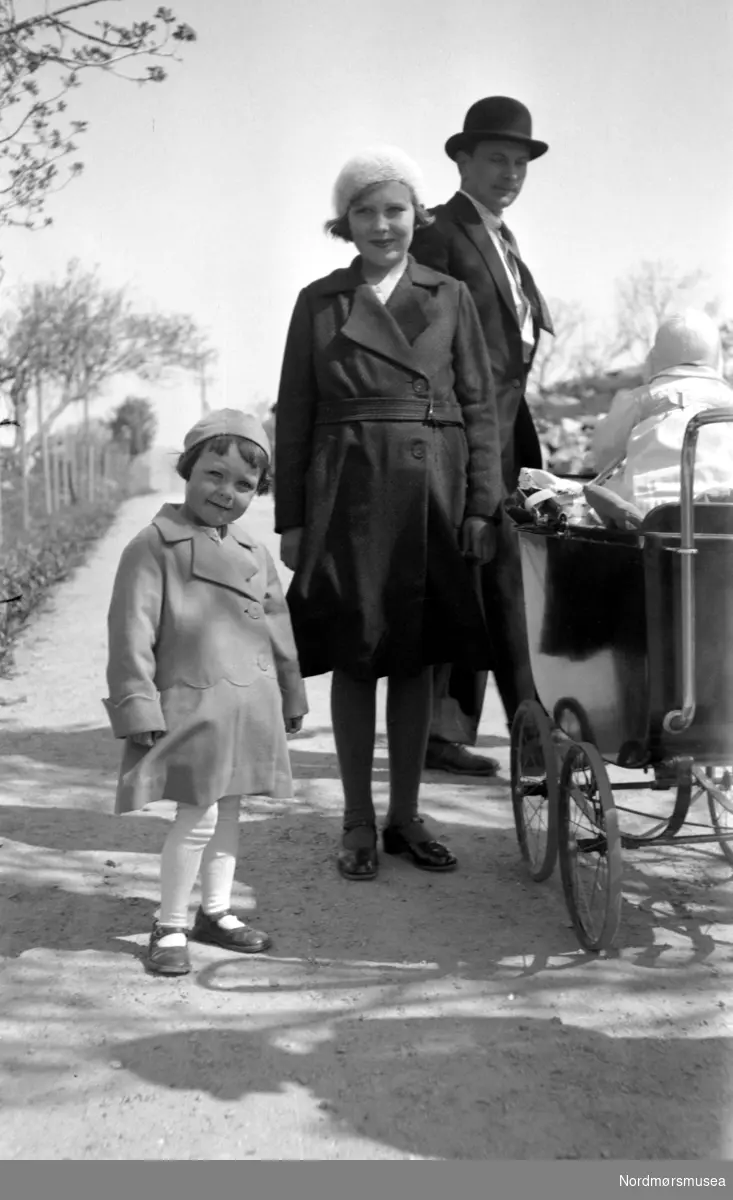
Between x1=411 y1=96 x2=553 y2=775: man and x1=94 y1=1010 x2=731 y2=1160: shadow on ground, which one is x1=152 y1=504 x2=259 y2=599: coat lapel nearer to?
x1=94 y1=1010 x2=731 y2=1160: shadow on ground

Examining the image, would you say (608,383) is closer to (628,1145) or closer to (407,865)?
(407,865)

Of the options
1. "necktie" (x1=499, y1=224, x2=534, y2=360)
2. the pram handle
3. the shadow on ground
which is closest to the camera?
the shadow on ground

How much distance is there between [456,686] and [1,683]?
3.05 metres

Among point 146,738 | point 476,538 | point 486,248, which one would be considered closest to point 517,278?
point 486,248

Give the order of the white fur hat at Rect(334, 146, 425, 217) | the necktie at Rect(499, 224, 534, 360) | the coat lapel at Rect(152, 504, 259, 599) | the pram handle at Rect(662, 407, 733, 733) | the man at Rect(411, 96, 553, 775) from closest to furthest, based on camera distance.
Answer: the pram handle at Rect(662, 407, 733, 733) < the coat lapel at Rect(152, 504, 259, 599) < the white fur hat at Rect(334, 146, 425, 217) < the man at Rect(411, 96, 553, 775) < the necktie at Rect(499, 224, 534, 360)

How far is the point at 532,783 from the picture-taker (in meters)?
3.84

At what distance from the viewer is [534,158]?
14.5 ft

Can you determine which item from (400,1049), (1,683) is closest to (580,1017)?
(400,1049)

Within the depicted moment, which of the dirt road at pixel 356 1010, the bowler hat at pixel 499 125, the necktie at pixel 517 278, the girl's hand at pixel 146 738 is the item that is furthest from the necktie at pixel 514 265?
the girl's hand at pixel 146 738

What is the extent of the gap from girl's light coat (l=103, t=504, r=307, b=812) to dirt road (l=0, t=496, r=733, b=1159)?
475mm

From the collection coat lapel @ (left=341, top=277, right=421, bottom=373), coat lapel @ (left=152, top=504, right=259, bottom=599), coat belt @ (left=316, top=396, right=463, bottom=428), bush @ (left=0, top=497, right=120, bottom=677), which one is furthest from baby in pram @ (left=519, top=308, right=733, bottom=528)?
bush @ (left=0, top=497, right=120, bottom=677)

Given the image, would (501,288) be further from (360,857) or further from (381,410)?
(360,857)

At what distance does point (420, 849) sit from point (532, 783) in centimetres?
41

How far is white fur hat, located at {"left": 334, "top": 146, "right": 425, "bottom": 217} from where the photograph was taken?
3.65 m
